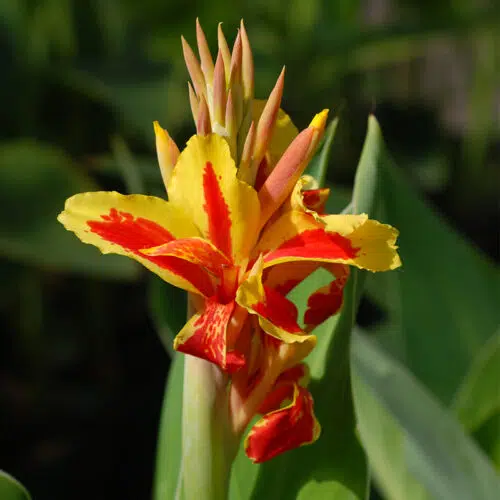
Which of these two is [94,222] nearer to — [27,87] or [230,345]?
[230,345]

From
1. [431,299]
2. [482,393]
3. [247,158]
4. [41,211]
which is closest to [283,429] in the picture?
[247,158]

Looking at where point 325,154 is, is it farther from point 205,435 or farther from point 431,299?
point 431,299

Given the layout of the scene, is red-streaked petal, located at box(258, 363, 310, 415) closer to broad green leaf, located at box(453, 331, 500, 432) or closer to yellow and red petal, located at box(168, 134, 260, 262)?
yellow and red petal, located at box(168, 134, 260, 262)

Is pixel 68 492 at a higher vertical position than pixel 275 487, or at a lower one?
lower

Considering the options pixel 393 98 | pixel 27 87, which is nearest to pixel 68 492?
pixel 27 87

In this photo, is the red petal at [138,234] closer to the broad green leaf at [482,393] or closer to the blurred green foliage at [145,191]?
the blurred green foliage at [145,191]

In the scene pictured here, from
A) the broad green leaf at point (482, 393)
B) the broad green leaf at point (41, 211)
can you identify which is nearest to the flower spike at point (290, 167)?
the broad green leaf at point (482, 393)
